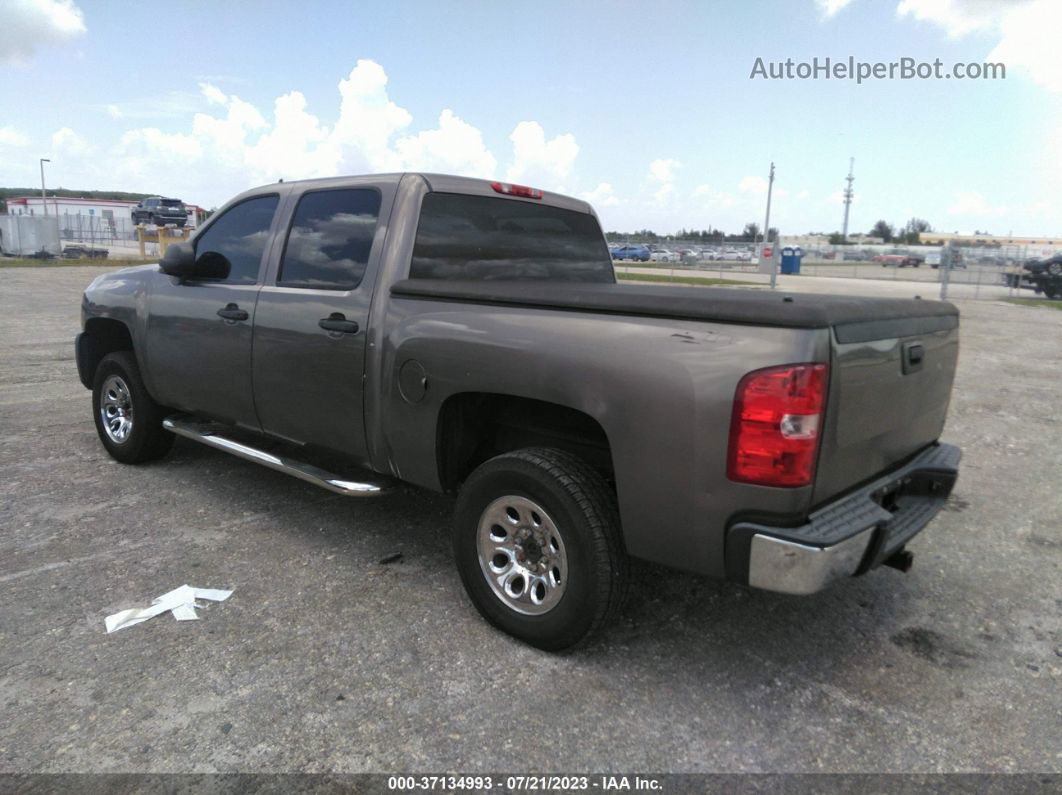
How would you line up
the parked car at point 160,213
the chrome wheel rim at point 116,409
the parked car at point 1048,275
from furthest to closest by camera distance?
the parked car at point 160,213
the parked car at point 1048,275
the chrome wheel rim at point 116,409

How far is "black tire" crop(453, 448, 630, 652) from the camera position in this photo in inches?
107

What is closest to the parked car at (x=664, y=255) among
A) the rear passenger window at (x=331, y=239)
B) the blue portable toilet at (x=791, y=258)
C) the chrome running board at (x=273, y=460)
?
the blue portable toilet at (x=791, y=258)

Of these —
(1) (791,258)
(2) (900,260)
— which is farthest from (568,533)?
(2) (900,260)

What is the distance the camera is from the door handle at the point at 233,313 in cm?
404

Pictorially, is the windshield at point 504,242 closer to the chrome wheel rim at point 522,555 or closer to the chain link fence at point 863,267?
the chrome wheel rim at point 522,555

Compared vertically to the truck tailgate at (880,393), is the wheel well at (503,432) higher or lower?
lower

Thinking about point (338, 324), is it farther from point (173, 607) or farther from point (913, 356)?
point (913, 356)

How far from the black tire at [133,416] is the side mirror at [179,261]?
987 mm

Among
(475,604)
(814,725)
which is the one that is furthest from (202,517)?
(814,725)

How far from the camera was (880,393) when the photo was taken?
2658 millimetres

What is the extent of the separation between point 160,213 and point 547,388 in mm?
43847

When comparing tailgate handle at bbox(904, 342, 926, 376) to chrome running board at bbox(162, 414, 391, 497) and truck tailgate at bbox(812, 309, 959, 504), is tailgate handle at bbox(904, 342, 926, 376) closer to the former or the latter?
truck tailgate at bbox(812, 309, 959, 504)

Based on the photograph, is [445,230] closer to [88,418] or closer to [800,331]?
[800,331]

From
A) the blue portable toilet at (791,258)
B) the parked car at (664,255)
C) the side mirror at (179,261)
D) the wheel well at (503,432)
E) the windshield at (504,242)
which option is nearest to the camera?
the wheel well at (503,432)
